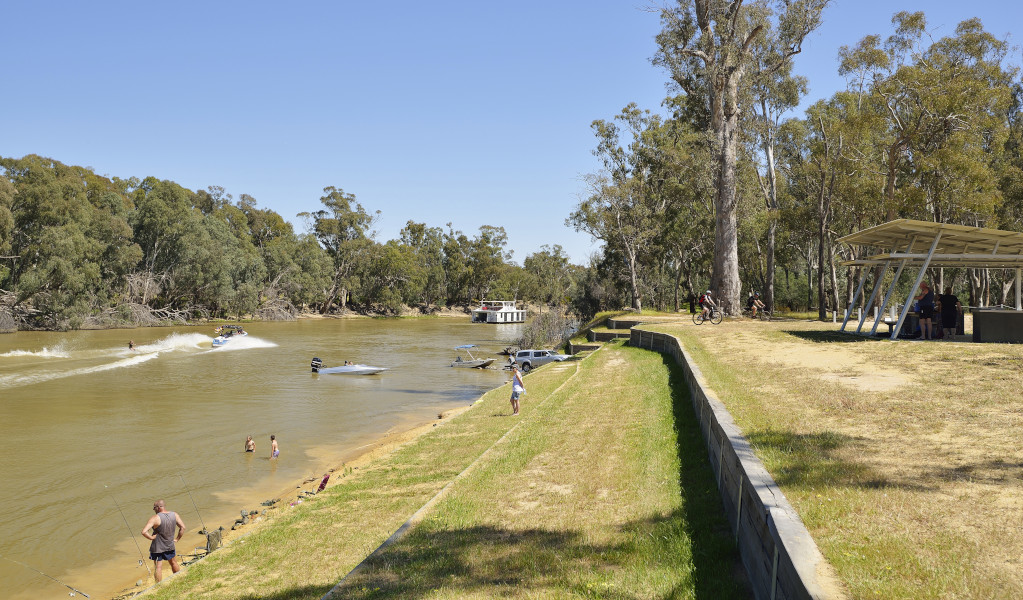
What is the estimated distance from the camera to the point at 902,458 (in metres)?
6.59

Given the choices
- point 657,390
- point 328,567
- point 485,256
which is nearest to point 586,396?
point 657,390

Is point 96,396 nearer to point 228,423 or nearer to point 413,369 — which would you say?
point 228,423

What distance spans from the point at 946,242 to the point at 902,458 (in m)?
14.3

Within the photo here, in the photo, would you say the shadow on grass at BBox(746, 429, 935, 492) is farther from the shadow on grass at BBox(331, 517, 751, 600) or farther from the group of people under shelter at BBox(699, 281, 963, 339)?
the group of people under shelter at BBox(699, 281, 963, 339)

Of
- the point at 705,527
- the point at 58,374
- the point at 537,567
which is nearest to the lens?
the point at 537,567

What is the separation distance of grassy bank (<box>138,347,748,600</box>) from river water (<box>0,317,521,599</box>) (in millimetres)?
3773

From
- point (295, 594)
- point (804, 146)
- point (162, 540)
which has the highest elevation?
point (804, 146)

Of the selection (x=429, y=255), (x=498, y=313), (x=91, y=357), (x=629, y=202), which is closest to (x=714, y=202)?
(x=629, y=202)

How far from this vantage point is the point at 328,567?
8.14m

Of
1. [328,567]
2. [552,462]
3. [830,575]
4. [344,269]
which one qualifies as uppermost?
[344,269]

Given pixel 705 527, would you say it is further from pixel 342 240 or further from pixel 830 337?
pixel 342 240

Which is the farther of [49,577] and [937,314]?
[937,314]

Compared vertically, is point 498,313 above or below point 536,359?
above

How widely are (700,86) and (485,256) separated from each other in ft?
308
